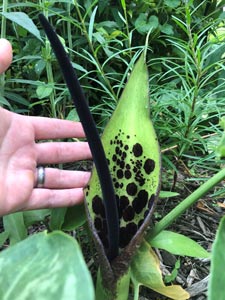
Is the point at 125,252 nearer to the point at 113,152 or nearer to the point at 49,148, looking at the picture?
the point at 113,152

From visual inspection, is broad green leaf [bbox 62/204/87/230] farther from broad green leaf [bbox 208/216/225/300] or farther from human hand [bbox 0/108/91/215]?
broad green leaf [bbox 208/216/225/300]

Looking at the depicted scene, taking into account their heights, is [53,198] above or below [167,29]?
below

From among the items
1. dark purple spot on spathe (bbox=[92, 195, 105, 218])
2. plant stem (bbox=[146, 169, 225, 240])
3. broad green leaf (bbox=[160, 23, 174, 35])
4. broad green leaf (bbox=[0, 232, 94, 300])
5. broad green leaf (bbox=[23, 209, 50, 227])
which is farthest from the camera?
broad green leaf (bbox=[160, 23, 174, 35])

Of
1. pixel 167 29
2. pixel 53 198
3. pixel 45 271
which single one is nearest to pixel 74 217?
pixel 53 198

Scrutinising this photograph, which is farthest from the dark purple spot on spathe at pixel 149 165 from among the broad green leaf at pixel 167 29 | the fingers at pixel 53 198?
the broad green leaf at pixel 167 29

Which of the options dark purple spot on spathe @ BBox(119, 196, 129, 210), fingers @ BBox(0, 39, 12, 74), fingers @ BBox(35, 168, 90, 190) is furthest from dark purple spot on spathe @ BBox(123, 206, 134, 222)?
fingers @ BBox(0, 39, 12, 74)

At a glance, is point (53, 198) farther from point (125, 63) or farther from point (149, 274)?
point (125, 63)

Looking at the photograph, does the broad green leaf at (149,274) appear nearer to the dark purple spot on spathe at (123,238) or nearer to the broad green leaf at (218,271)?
the dark purple spot on spathe at (123,238)
